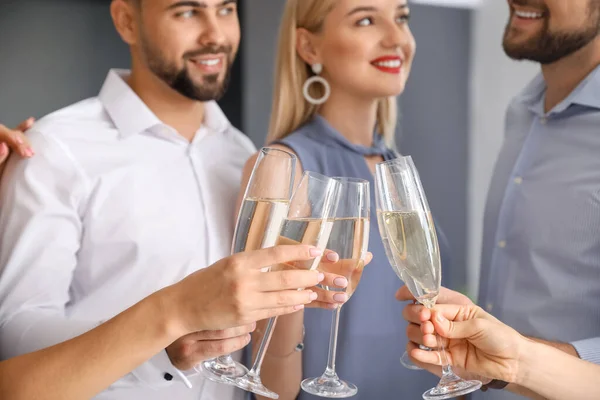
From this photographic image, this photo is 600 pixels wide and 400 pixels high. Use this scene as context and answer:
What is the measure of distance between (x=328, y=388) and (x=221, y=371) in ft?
0.59

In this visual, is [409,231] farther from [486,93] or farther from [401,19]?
[486,93]

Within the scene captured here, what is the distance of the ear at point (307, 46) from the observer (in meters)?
1.68

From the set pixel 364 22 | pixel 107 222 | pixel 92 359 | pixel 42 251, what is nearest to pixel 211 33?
pixel 364 22

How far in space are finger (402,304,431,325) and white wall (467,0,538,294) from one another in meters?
1.04

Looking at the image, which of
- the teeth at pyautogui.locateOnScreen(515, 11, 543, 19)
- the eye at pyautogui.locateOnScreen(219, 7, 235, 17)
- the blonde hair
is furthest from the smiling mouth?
the eye at pyautogui.locateOnScreen(219, 7, 235, 17)

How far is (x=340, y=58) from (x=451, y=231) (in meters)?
0.81

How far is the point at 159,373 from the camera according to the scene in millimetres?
1359

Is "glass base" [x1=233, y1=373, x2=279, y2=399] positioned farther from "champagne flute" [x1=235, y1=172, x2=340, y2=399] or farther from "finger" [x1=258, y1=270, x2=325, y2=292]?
"finger" [x1=258, y1=270, x2=325, y2=292]

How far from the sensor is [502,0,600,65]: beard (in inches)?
63.1

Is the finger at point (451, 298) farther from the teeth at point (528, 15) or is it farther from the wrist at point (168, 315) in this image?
the teeth at point (528, 15)

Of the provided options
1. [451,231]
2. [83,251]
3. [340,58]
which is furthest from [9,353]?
[451,231]

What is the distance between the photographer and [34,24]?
6.61ft

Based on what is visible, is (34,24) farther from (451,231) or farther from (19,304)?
(451,231)

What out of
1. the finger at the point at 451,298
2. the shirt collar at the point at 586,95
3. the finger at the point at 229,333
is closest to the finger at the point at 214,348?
the finger at the point at 229,333
